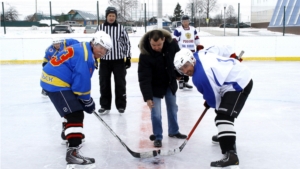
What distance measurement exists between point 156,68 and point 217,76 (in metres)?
0.68

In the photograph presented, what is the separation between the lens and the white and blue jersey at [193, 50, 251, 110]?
215cm

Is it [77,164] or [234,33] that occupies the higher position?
[234,33]

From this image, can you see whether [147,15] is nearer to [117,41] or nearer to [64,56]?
[117,41]

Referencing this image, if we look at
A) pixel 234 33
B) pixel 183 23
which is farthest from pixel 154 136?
pixel 234 33

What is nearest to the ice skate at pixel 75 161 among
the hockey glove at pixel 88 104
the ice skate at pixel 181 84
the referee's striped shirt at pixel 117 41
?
the hockey glove at pixel 88 104

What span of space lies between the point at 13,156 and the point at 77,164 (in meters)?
0.63

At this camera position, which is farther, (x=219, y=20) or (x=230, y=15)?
(x=219, y=20)

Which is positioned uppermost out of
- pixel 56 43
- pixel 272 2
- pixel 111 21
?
pixel 272 2

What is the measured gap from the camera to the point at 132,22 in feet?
39.4

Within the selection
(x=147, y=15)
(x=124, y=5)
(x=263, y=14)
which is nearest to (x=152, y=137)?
(x=147, y=15)

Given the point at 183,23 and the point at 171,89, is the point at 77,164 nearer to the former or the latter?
the point at 171,89

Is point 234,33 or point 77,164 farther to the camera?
point 234,33

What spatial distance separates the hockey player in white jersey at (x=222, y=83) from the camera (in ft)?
7.07

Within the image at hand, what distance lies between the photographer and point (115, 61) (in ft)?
12.7
